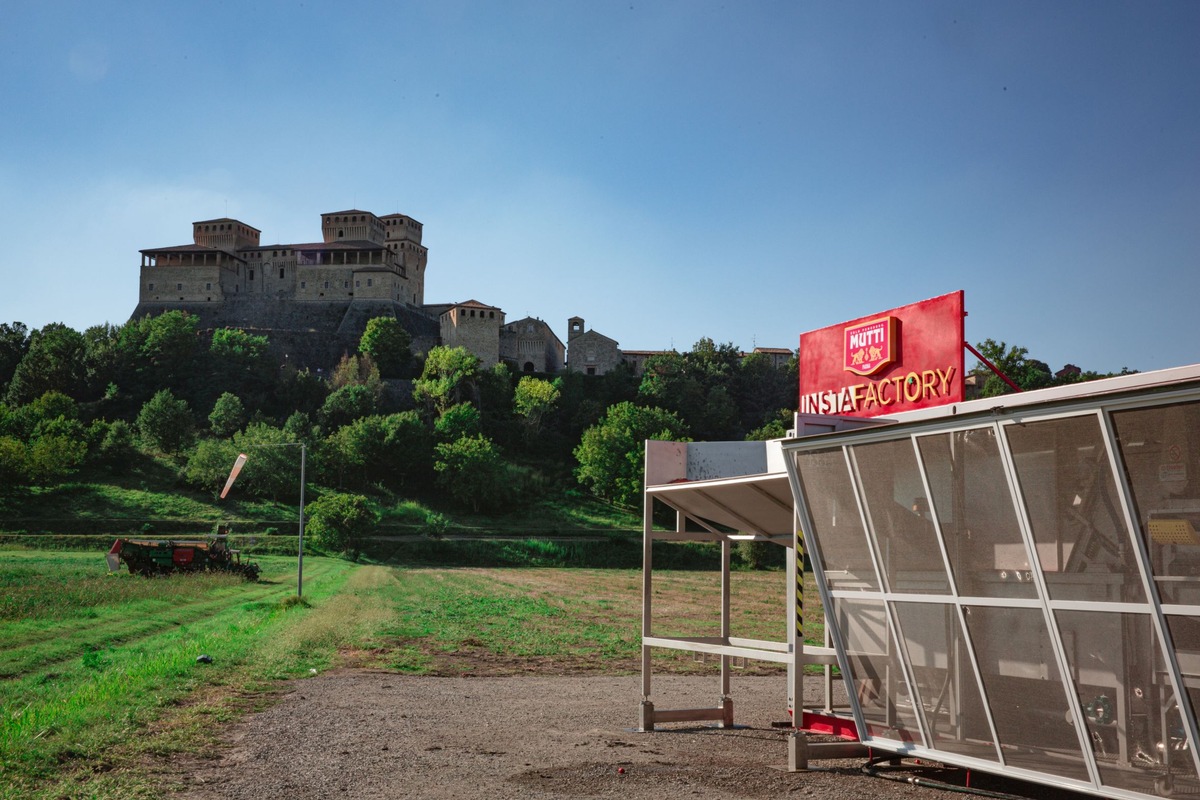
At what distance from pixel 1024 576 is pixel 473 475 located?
75.7 meters

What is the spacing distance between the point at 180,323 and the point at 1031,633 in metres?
115

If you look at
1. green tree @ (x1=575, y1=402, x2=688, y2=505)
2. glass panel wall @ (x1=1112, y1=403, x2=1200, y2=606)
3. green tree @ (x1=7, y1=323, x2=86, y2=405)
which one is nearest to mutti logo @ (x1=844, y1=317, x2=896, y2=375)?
glass panel wall @ (x1=1112, y1=403, x2=1200, y2=606)

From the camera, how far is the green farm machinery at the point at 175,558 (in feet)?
130

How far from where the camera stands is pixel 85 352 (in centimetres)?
11031

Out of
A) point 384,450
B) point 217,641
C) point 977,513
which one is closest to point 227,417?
point 384,450

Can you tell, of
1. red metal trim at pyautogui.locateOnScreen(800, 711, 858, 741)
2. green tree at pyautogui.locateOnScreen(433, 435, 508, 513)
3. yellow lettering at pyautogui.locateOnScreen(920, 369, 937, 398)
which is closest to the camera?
red metal trim at pyautogui.locateOnScreen(800, 711, 858, 741)

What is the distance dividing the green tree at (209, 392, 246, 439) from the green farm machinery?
5268cm

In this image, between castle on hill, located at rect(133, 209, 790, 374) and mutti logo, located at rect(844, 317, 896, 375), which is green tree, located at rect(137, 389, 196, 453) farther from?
mutti logo, located at rect(844, 317, 896, 375)

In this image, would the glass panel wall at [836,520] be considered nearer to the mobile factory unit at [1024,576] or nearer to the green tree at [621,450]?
the mobile factory unit at [1024,576]

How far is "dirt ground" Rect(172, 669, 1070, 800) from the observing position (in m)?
9.72

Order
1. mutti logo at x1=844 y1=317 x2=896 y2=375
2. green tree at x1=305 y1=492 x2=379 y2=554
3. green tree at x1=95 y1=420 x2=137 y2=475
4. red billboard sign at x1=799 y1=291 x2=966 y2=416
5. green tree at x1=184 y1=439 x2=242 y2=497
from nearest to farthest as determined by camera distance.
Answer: red billboard sign at x1=799 y1=291 x2=966 y2=416 → mutti logo at x1=844 y1=317 x2=896 y2=375 → green tree at x1=305 y1=492 x2=379 y2=554 → green tree at x1=184 y1=439 x2=242 y2=497 → green tree at x1=95 y1=420 x2=137 y2=475

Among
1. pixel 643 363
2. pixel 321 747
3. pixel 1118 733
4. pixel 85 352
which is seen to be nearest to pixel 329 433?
pixel 85 352

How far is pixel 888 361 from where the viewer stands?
12.6 m

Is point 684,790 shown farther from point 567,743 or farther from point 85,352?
point 85,352
